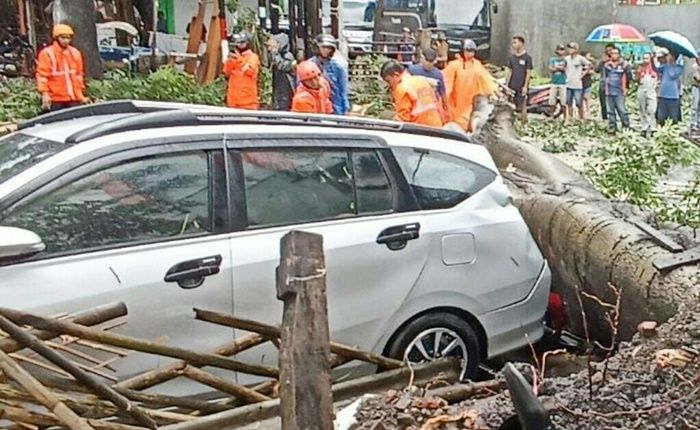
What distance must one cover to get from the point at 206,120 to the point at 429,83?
206 inches

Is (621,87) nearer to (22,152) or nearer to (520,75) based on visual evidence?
(520,75)

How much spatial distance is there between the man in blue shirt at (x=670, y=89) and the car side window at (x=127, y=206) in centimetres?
1178

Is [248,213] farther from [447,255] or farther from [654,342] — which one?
[654,342]

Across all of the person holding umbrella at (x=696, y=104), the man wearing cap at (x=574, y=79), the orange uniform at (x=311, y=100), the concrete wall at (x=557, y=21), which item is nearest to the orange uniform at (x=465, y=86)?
the orange uniform at (x=311, y=100)

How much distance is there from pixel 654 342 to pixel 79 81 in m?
9.88

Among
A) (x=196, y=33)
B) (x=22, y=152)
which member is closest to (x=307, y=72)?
(x=22, y=152)

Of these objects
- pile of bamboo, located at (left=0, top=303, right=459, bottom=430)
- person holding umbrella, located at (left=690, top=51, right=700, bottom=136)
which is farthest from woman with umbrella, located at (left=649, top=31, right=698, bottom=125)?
pile of bamboo, located at (left=0, top=303, right=459, bottom=430)

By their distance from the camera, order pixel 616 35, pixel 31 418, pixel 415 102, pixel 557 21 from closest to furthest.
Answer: pixel 31 418
pixel 415 102
pixel 616 35
pixel 557 21

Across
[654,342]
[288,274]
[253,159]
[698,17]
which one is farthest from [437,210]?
[698,17]

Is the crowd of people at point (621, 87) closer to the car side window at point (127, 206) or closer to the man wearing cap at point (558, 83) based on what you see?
the man wearing cap at point (558, 83)

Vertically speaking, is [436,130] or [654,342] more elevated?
[436,130]

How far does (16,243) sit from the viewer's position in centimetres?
354

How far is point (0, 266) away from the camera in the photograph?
3.62m

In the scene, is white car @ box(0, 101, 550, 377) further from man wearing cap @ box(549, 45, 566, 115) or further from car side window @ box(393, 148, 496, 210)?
man wearing cap @ box(549, 45, 566, 115)
